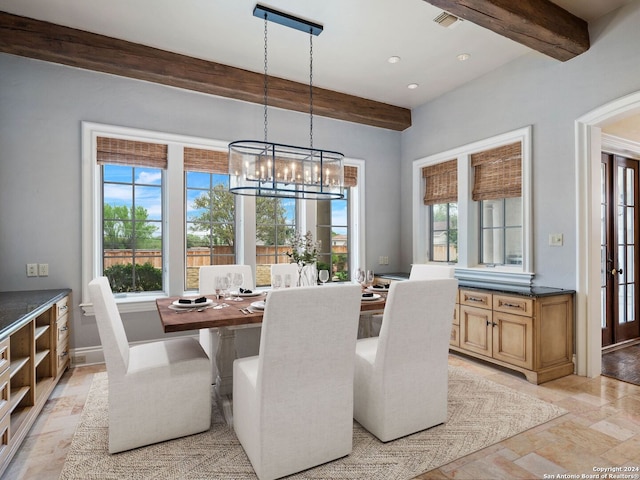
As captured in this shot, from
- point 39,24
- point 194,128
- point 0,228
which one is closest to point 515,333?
point 194,128

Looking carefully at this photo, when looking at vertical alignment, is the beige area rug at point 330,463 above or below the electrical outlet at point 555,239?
below

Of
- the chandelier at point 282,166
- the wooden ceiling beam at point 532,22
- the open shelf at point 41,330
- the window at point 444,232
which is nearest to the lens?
the wooden ceiling beam at point 532,22

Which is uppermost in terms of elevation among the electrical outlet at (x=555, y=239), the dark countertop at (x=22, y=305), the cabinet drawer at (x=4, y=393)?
the electrical outlet at (x=555, y=239)

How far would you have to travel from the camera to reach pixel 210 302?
2.67 meters

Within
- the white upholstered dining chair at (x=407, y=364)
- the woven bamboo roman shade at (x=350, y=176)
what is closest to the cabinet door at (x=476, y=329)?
the white upholstered dining chair at (x=407, y=364)

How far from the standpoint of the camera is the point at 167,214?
12.8 ft

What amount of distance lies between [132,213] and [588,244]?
13.9ft

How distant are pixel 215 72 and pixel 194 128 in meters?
0.61

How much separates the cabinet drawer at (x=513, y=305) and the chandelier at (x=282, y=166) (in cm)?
169

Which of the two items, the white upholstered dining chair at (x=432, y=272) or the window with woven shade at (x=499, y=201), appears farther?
the window with woven shade at (x=499, y=201)

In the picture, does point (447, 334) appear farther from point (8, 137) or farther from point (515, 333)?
point (8, 137)

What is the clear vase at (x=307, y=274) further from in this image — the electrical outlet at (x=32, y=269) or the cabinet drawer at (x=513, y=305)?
the electrical outlet at (x=32, y=269)

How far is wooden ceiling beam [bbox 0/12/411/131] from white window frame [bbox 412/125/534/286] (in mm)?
1155

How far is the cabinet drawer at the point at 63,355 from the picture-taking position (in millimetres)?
3008
